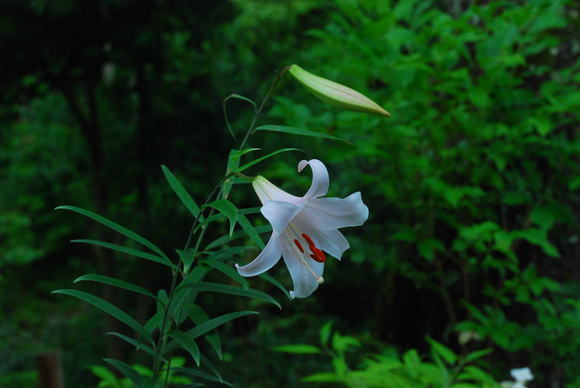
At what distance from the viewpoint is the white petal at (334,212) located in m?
0.65

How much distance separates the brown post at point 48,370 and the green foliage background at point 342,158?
0.84 meters

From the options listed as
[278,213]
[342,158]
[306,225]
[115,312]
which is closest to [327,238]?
[306,225]

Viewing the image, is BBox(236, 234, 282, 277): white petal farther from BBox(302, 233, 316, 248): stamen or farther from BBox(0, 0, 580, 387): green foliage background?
BBox(0, 0, 580, 387): green foliage background

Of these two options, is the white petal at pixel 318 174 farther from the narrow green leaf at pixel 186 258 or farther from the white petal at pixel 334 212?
the narrow green leaf at pixel 186 258

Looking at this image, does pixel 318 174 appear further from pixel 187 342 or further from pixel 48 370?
pixel 48 370

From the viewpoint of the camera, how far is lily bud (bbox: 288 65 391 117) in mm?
627

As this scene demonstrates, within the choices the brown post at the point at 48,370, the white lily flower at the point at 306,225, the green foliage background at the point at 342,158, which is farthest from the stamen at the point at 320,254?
the brown post at the point at 48,370

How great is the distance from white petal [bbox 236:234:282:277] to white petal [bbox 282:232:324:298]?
0.03 metres

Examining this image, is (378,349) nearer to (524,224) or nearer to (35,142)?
(524,224)

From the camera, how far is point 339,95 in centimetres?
64

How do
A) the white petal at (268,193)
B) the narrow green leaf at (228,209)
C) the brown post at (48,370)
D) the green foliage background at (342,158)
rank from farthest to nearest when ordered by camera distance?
the green foliage background at (342,158), the brown post at (48,370), the white petal at (268,193), the narrow green leaf at (228,209)

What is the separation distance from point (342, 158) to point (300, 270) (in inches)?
46.8

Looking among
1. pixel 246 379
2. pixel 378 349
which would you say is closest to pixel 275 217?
pixel 378 349

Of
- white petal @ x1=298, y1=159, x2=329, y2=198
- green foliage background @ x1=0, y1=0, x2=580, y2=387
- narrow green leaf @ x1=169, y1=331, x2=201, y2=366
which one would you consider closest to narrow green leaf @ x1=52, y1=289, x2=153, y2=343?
narrow green leaf @ x1=169, y1=331, x2=201, y2=366
